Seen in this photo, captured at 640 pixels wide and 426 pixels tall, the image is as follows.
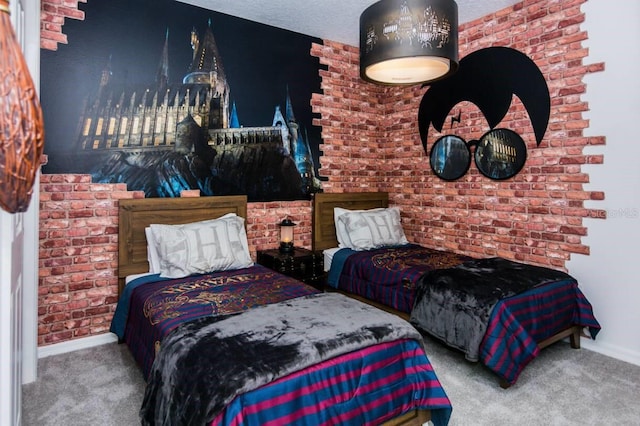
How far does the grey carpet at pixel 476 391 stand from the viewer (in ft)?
7.04

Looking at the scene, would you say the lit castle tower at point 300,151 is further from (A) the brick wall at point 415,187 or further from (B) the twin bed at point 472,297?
(B) the twin bed at point 472,297

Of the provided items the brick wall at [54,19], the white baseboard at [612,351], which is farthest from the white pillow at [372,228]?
the brick wall at [54,19]

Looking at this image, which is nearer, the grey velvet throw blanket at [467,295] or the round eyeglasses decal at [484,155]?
the grey velvet throw blanket at [467,295]

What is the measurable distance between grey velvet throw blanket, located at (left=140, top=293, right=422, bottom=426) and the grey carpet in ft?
2.24

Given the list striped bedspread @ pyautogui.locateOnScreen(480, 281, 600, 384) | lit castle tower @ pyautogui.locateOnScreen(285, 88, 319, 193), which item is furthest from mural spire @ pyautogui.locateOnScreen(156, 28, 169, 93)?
striped bedspread @ pyautogui.locateOnScreen(480, 281, 600, 384)

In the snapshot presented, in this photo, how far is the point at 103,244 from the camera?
3100 millimetres

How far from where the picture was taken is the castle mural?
3070 mm

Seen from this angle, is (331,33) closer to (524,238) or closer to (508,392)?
(524,238)

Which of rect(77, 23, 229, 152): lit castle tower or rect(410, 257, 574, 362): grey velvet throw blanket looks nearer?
rect(410, 257, 574, 362): grey velvet throw blanket

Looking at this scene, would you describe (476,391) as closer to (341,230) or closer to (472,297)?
(472,297)

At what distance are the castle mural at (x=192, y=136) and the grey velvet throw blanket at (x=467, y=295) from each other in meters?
1.87

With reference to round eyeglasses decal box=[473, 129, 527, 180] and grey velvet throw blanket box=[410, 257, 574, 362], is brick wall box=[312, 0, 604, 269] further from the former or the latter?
A: grey velvet throw blanket box=[410, 257, 574, 362]

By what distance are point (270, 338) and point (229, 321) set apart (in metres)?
0.31

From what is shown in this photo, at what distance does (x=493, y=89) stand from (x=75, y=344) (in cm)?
434
